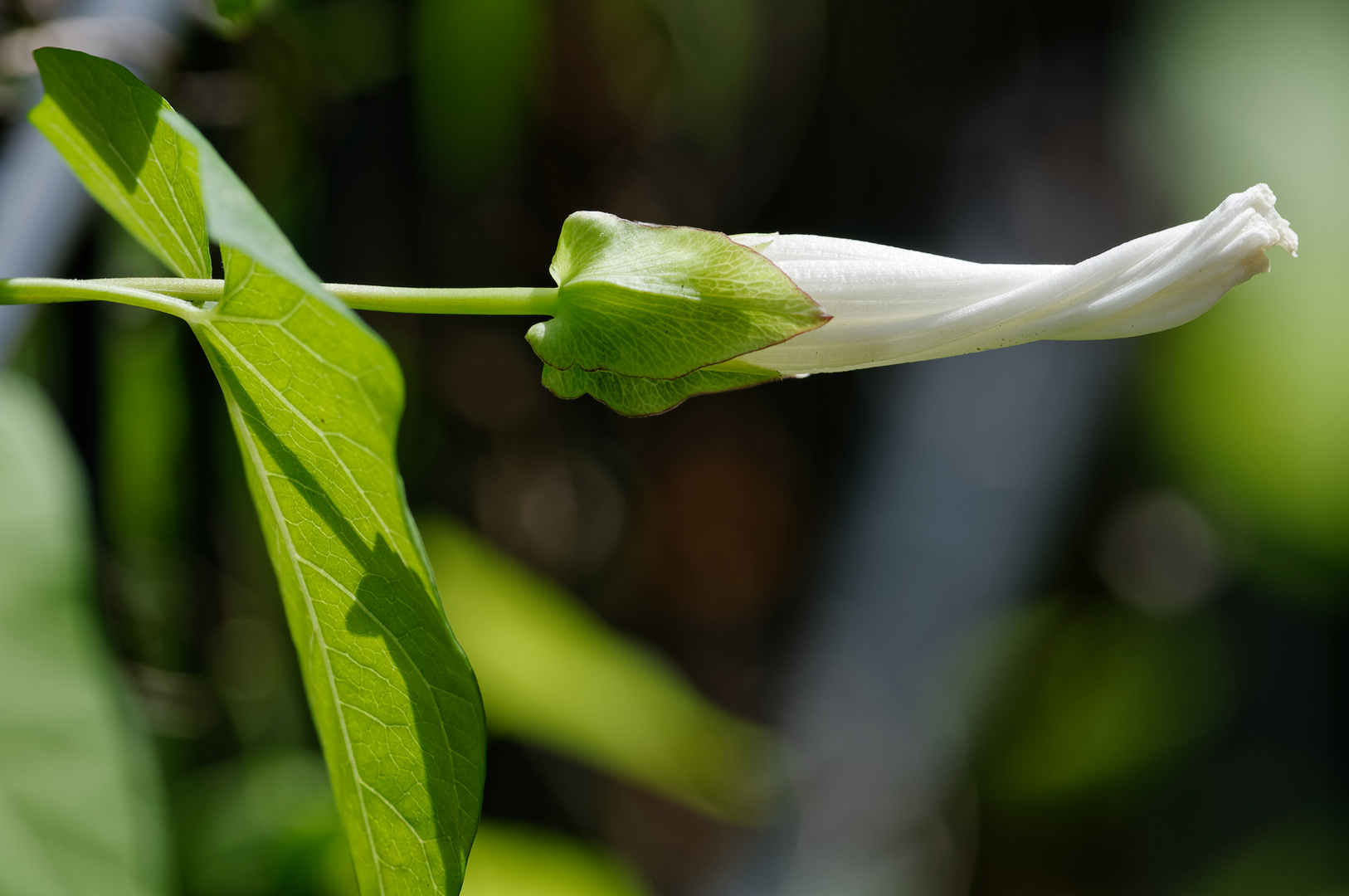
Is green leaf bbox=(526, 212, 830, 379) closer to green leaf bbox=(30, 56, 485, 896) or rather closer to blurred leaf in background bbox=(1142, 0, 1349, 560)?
green leaf bbox=(30, 56, 485, 896)

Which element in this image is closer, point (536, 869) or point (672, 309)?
point (672, 309)

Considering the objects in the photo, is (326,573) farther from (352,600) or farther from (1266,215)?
(1266,215)

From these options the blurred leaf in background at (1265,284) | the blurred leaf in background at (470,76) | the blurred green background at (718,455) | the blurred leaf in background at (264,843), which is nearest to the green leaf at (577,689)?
the blurred green background at (718,455)

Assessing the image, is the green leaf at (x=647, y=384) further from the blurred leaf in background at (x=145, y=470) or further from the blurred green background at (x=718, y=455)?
the blurred leaf in background at (x=145, y=470)

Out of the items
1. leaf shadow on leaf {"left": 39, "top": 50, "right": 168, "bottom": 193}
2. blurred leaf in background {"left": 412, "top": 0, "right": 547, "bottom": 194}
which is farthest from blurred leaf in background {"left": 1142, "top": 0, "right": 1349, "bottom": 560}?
leaf shadow on leaf {"left": 39, "top": 50, "right": 168, "bottom": 193}

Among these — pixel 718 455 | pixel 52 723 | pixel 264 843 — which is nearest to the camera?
pixel 52 723

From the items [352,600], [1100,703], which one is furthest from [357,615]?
[1100,703]
